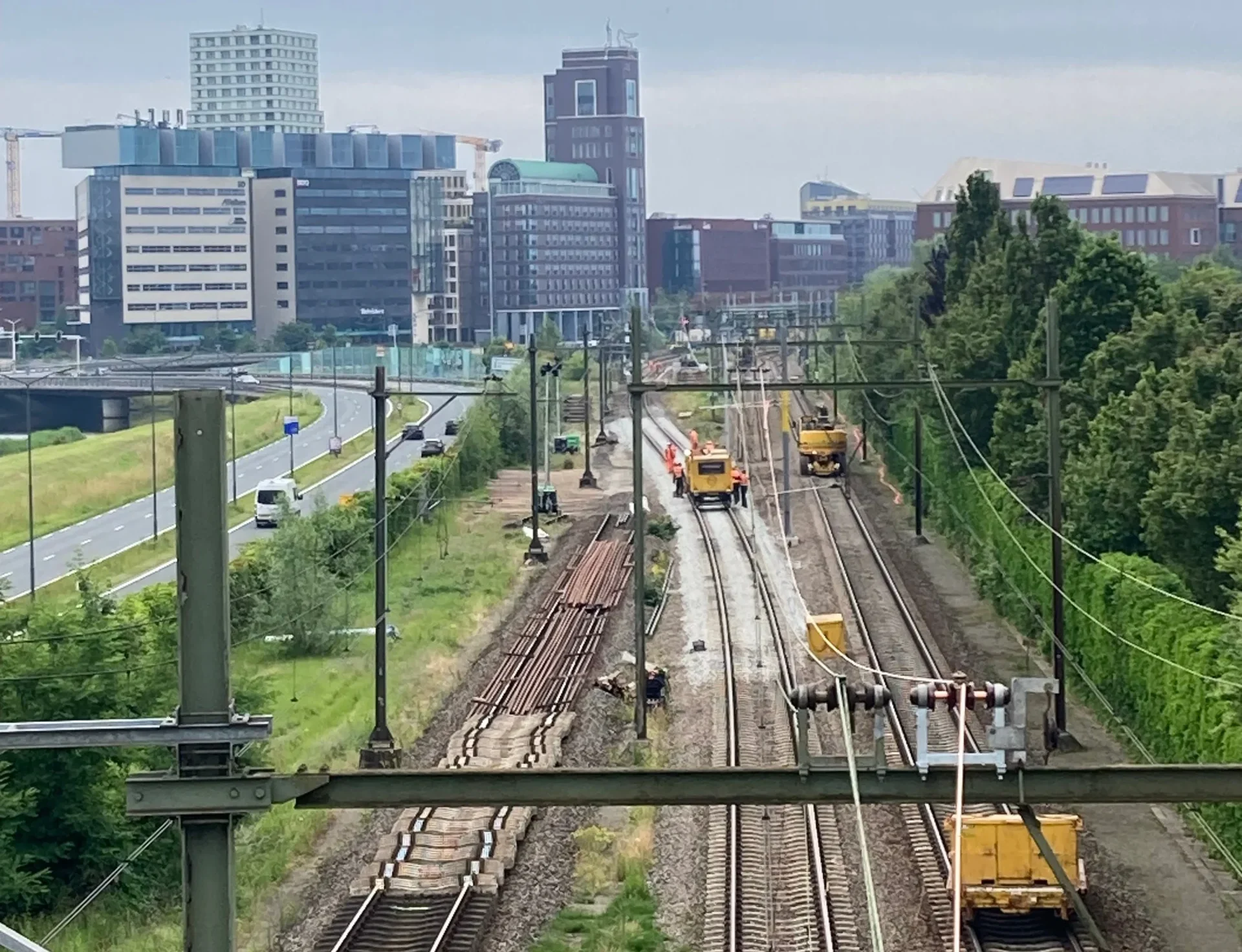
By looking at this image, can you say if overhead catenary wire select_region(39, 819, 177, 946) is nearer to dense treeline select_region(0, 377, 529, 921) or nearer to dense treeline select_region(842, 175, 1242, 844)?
dense treeline select_region(0, 377, 529, 921)

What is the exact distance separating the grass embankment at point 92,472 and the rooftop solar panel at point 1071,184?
284 ft

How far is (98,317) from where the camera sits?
15938 cm

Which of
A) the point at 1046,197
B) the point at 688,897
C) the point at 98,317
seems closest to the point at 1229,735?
the point at 688,897

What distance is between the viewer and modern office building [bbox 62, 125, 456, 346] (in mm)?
159375

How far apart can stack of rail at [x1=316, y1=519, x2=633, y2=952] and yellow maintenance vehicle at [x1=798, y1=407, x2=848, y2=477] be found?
2271 cm

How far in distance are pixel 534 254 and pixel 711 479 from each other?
128943mm

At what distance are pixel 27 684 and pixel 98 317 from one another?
478ft

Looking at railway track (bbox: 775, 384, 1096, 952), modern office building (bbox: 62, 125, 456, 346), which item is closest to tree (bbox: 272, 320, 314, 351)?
modern office building (bbox: 62, 125, 456, 346)

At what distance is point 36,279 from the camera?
17950 centimetres

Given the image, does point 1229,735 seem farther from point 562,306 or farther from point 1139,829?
point 562,306

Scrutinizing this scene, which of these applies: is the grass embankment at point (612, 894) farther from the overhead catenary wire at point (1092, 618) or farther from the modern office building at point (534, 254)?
the modern office building at point (534, 254)

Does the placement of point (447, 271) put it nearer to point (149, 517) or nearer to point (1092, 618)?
point (149, 517)

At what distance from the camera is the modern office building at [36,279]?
17812cm

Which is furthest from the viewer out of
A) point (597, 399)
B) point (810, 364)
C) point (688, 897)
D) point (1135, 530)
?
point (597, 399)
